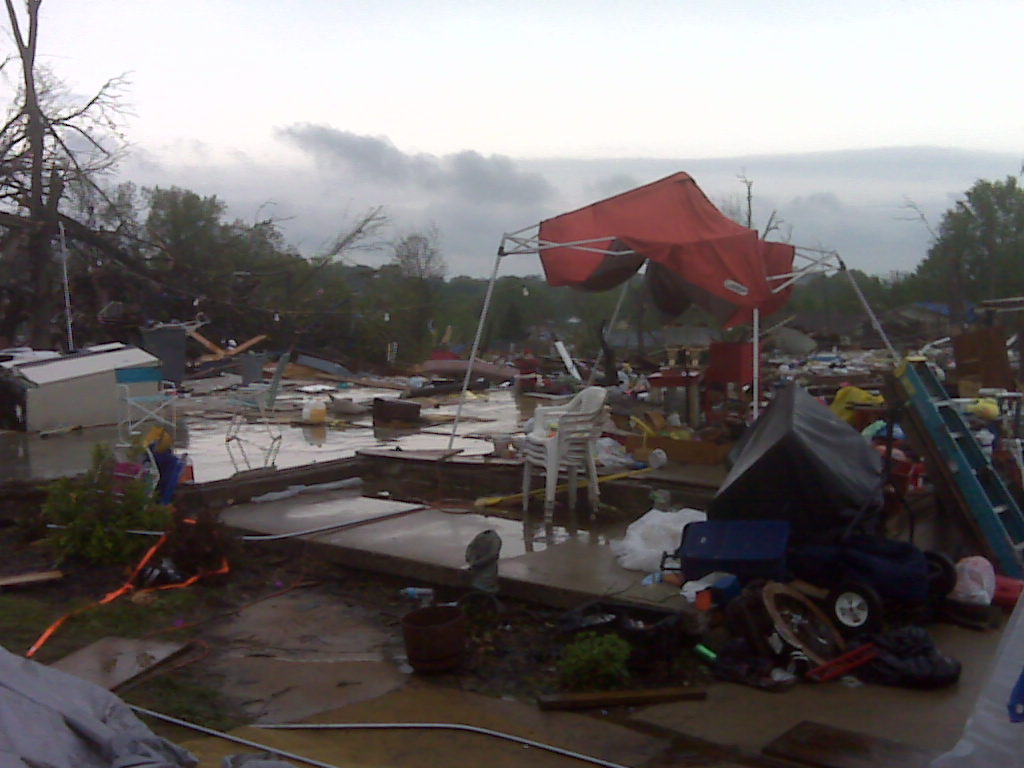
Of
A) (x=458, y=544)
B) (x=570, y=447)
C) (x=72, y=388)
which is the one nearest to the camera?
(x=458, y=544)

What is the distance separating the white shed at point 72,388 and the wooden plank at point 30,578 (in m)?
5.54

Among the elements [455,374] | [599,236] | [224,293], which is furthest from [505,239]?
[224,293]

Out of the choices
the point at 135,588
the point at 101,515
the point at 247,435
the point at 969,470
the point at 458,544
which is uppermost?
the point at 969,470

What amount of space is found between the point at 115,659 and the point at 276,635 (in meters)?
0.85

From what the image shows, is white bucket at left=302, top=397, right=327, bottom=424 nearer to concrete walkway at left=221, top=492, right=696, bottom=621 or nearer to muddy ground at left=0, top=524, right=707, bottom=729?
concrete walkway at left=221, top=492, right=696, bottom=621

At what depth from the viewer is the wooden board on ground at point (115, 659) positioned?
13.9 feet

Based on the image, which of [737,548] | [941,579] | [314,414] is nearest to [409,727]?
[737,548]

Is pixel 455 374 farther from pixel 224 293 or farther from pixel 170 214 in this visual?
pixel 170 214

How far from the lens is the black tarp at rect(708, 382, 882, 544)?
185 inches

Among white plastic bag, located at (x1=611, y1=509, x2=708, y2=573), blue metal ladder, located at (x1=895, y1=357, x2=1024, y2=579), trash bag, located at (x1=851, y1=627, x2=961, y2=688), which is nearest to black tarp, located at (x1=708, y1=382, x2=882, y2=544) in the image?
white plastic bag, located at (x1=611, y1=509, x2=708, y2=573)

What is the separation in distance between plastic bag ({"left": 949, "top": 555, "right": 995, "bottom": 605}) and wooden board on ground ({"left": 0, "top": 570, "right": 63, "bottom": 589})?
5.23 meters

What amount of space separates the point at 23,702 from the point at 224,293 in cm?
2140

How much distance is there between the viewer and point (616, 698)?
156 inches

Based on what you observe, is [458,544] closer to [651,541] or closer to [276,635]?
[651,541]
